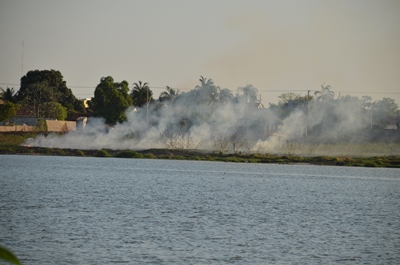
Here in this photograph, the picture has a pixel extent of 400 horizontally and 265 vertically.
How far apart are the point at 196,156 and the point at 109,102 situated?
113 feet

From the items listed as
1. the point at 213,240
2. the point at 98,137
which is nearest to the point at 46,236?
the point at 213,240

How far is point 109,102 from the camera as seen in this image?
137m

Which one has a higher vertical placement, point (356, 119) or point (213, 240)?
point (356, 119)

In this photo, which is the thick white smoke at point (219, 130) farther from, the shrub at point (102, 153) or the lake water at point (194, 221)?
the lake water at point (194, 221)

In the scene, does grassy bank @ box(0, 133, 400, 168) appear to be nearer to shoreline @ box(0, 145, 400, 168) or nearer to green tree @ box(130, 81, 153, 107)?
shoreline @ box(0, 145, 400, 168)

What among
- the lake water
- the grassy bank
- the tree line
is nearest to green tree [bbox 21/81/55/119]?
the tree line

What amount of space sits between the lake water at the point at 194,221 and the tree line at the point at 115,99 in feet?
219

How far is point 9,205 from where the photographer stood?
41.4 meters

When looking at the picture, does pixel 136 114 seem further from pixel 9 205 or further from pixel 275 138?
pixel 9 205

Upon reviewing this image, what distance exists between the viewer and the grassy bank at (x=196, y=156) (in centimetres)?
10088

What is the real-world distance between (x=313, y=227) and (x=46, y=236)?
12.6 meters

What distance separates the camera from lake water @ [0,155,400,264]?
26547 mm

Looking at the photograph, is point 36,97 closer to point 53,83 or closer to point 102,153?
point 53,83

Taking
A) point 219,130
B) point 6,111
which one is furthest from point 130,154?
point 6,111
